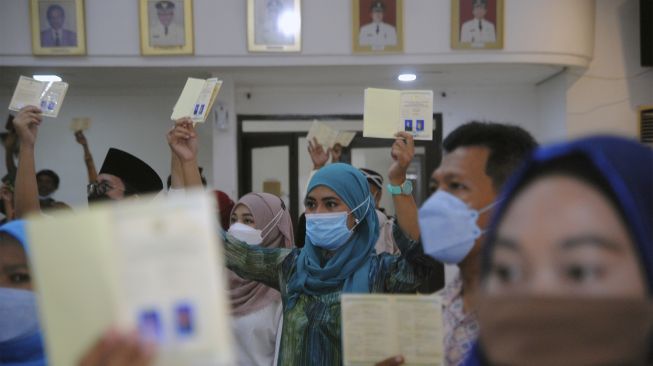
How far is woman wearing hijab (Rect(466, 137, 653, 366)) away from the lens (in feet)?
2.39

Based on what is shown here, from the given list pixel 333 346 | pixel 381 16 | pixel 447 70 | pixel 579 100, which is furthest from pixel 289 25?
pixel 333 346

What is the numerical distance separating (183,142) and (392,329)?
1.16m

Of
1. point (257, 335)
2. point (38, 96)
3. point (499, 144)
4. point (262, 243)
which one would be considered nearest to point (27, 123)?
point (38, 96)

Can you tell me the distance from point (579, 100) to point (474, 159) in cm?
593

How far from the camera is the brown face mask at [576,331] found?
2.37 ft

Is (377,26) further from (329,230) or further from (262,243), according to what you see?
(329,230)

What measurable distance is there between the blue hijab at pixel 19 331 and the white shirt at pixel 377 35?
5.21 metres

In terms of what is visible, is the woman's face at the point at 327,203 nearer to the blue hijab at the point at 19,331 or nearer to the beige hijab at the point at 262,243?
the beige hijab at the point at 262,243

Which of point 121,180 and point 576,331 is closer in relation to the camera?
point 576,331

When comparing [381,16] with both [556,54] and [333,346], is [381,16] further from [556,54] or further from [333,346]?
[333,346]

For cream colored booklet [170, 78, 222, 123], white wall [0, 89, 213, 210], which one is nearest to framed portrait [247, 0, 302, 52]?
white wall [0, 89, 213, 210]

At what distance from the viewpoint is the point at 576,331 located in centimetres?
72

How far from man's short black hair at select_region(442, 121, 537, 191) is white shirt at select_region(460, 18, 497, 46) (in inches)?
185

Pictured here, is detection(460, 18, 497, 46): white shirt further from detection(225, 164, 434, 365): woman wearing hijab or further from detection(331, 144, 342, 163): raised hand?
detection(225, 164, 434, 365): woman wearing hijab
